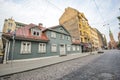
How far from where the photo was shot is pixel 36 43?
15109mm

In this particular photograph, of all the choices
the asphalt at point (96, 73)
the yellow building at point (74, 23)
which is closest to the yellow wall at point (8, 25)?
the yellow building at point (74, 23)

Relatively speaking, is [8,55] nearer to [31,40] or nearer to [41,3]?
[31,40]

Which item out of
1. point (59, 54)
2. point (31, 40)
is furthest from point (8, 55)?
point (59, 54)

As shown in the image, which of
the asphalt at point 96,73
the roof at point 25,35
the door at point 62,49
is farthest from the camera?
the door at point 62,49

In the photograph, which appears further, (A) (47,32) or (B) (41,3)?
(A) (47,32)

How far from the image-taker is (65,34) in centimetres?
2291

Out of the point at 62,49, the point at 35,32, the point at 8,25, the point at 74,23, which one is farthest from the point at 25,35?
the point at 8,25

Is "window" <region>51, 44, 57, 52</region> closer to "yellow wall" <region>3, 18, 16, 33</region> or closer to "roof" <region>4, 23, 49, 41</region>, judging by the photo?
"roof" <region>4, 23, 49, 41</region>

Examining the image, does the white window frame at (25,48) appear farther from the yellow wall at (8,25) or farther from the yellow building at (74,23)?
the yellow wall at (8,25)

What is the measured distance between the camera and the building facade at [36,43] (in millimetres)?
11724

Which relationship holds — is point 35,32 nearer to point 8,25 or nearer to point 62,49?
point 62,49

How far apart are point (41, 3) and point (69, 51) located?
1708cm

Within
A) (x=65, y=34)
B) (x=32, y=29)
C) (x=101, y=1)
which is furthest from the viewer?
(x=65, y=34)

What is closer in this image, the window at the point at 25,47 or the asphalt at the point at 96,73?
the asphalt at the point at 96,73
